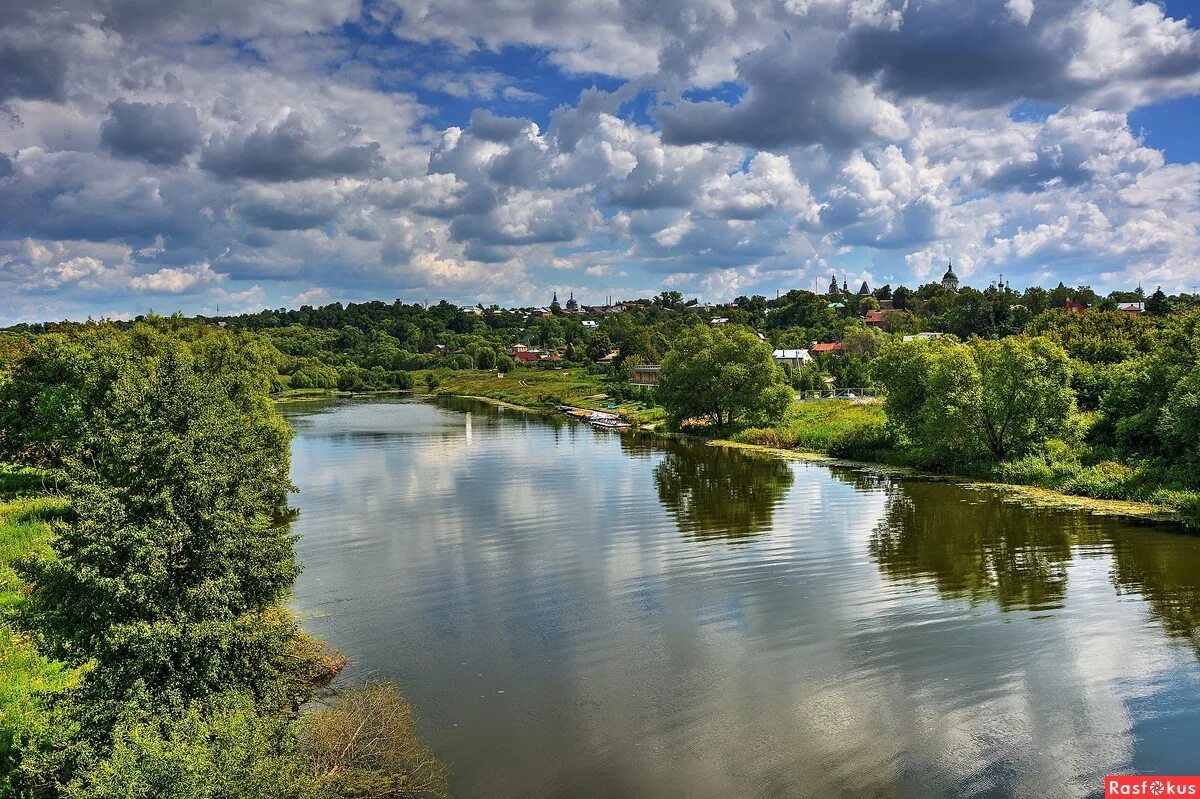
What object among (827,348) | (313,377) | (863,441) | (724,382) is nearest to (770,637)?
(863,441)

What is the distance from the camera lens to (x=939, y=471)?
158 feet

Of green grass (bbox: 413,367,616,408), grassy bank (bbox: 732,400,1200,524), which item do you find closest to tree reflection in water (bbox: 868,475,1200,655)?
grassy bank (bbox: 732,400,1200,524)

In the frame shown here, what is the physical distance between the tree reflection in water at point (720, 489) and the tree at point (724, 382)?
23.2 feet

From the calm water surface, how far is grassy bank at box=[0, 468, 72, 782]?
7.15 meters

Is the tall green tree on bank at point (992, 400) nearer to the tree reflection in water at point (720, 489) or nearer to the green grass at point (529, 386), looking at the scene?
the tree reflection in water at point (720, 489)

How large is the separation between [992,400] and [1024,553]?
57.4 ft

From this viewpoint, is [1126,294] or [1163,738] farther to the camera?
[1126,294]

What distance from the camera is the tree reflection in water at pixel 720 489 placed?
3700 cm

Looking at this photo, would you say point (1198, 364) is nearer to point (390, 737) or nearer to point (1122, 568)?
point (1122, 568)

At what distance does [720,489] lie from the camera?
46750 mm

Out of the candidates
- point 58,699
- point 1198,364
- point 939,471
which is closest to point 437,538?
point 58,699

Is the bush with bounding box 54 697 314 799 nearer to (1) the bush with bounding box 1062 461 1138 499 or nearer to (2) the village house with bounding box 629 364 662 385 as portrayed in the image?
(1) the bush with bounding box 1062 461 1138 499

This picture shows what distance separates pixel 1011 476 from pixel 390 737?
39.9 meters

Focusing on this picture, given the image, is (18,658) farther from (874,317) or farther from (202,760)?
(874,317)
